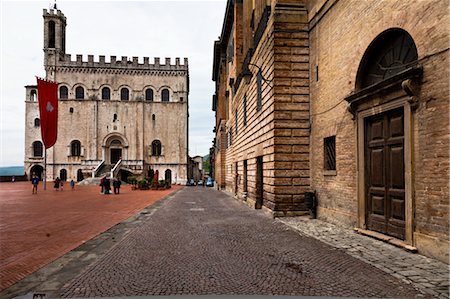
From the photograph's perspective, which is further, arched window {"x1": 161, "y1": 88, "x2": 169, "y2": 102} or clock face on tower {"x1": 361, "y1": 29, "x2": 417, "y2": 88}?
arched window {"x1": 161, "y1": 88, "x2": 169, "y2": 102}

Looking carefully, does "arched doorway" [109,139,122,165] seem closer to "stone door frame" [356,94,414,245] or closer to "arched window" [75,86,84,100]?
"arched window" [75,86,84,100]

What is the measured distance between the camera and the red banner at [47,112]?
89.9 ft

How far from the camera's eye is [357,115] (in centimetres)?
846

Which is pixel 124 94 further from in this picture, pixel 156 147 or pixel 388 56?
pixel 388 56

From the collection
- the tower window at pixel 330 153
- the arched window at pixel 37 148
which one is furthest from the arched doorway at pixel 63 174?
the tower window at pixel 330 153

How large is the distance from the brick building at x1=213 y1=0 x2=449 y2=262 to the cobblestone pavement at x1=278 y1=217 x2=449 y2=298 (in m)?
0.31

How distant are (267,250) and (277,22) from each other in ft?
26.6

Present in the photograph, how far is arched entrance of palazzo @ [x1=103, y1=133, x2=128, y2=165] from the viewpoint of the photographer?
48500 millimetres

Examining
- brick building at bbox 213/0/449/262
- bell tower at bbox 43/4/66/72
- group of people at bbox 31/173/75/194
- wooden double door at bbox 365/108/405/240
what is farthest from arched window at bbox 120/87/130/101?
wooden double door at bbox 365/108/405/240

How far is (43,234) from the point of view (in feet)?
29.4

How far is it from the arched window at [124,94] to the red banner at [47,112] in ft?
69.6

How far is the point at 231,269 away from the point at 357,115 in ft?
17.5

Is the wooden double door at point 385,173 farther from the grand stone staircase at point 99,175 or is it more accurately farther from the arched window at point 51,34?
the arched window at point 51,34

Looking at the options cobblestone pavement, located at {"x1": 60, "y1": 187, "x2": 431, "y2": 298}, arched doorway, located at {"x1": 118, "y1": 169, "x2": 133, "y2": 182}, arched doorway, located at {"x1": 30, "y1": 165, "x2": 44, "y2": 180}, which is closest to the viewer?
cobblestone pavement, located at {"x1": 60, "y1": 187, "x2": 431, "y2": 298}
